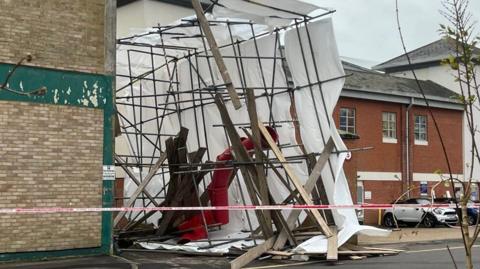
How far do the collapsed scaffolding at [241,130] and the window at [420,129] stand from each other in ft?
59.5

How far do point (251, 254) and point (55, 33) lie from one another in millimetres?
5707

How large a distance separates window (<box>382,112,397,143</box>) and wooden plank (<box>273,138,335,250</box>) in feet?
59.6

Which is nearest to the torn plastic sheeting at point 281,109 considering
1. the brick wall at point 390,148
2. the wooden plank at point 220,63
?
the wooden plank at point 220,63

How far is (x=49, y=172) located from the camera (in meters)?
11.6

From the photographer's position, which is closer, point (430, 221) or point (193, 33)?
point (193, 33)

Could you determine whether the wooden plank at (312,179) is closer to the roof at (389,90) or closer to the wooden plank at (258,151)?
the wooden plank at (258,151)

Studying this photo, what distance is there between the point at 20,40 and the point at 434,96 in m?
26.5

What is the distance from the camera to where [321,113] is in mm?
14602

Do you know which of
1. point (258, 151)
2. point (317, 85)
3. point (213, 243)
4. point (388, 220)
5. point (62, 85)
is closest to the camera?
point (62, 85)

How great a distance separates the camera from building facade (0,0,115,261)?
1117cm

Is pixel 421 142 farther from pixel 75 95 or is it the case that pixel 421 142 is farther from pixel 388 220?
pixel 75 95

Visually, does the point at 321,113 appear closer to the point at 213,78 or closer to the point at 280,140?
the point at 280,140

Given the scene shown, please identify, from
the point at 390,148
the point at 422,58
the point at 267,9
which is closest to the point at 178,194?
the point at 267,9

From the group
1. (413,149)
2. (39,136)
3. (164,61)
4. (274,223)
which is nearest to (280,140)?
(274,223)
